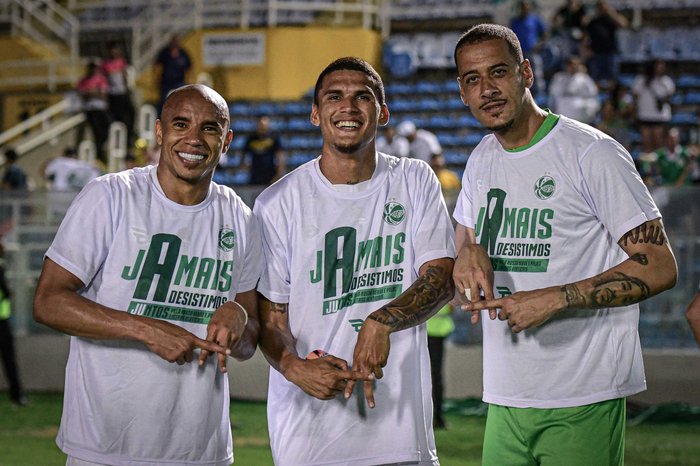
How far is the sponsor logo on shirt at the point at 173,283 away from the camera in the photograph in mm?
4449

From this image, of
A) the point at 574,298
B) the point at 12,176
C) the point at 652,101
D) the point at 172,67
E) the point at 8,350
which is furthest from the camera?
the point at 172,67

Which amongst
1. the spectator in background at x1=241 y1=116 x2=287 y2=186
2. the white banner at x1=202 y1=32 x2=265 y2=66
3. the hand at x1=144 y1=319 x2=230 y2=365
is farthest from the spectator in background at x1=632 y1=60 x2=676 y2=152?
the hand at x1=144 y1=319 x2=230 y2=365

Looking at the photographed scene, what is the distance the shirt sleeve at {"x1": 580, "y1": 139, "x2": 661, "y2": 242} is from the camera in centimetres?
445

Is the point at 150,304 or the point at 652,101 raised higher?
the point at 652,101

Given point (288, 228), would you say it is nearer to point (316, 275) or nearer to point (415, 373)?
point (316, 275)

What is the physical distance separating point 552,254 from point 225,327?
4.21 feet

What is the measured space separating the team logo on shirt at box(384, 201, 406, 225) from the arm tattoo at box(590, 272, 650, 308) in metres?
0.80

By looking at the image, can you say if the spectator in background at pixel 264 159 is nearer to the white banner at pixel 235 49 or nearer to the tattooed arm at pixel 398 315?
the white banner at pixel 235 49

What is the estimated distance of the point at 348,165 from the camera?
184 inches

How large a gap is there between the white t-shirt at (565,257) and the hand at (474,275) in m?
0.20

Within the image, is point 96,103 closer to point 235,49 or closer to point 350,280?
point 235,49

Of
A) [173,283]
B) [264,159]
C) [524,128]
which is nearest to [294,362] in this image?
[173,283]

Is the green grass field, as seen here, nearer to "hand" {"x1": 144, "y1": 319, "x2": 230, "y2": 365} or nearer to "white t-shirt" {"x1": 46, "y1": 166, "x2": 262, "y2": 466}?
"white t-shirt" {"x1": 46, "y1": 166, "x2": 262, "y2": 466}

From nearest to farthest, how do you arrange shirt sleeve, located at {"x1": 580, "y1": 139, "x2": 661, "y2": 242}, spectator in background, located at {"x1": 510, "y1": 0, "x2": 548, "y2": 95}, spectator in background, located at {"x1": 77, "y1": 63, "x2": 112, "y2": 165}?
shirt sleeve, located at {"x1": 580, "y1": 139, "x2": 661, "y2": 242} → spectator in background, located at {"x1": 510, "y1": 0, "x2": 548, "y2": 95} → spectator in background, located at {"x1": 77, "y1": 63, "x2": 112, "y2": 165}
